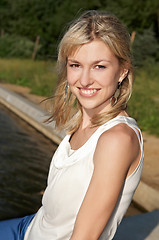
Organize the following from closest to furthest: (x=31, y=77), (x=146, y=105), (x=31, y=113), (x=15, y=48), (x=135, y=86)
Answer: (x=31, y=113)
(x=146, y=105)
(x=135, y=86)
(x=31, y=77)
(x=15, y=48)

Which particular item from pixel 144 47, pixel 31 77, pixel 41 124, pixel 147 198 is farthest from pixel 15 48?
pixel 147 198

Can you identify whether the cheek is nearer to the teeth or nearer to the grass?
the teeth

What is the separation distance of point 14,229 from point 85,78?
897mm

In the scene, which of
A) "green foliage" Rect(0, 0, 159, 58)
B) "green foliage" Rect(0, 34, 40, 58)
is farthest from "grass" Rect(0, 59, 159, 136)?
"green foliage" Rect(0, 34, 40, 58)

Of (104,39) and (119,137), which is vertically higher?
(104,39)

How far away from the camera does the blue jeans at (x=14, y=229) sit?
67.7 inches

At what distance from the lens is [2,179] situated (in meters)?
5.07

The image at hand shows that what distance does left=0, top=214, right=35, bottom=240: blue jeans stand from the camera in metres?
1.72

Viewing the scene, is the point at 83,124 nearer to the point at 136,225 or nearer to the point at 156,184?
the point at 136,225

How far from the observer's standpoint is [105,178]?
1.19 metres

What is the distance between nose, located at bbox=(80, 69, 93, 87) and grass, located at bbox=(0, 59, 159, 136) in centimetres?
595

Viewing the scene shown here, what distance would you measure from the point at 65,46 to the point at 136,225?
6.28 feet

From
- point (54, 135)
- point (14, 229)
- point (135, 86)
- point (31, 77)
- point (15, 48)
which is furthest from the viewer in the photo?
point (15, 48)

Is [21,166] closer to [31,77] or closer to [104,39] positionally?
[104,39]
